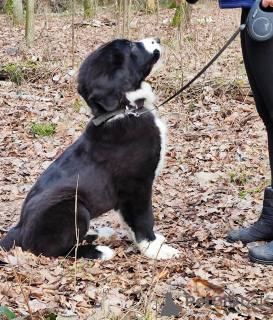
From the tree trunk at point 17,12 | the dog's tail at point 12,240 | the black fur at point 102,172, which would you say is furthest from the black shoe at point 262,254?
the tree trunk at point 17,12

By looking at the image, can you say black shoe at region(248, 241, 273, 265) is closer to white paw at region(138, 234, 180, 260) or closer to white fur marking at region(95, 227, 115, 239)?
white paw at region(138, 234, 180, 260)

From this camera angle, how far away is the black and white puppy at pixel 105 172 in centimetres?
358

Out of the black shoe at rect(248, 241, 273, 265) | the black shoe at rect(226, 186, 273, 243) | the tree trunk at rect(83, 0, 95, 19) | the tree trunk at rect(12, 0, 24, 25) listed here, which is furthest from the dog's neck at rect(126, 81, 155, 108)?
the tree trunk at rect(12, 0, 24, 25)

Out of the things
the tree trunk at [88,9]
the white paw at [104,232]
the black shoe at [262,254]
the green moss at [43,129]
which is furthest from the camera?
the tree trunk at [88,9]

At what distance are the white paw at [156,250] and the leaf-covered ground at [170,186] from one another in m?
0.10

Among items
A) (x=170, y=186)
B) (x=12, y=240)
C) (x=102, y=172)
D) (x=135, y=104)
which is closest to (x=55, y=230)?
(x=12, y=240)

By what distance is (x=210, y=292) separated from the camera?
2844 millimetres

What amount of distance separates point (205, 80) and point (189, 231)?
443 cm

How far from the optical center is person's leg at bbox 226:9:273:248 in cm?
304

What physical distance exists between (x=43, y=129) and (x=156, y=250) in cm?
442

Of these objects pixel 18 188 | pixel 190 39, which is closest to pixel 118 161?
pixel 18 188

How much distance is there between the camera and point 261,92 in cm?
318

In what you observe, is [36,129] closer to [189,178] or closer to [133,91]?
[189,178]

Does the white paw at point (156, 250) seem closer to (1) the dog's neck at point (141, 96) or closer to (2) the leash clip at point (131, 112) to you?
(2) the leash clip at point (131, 112)
